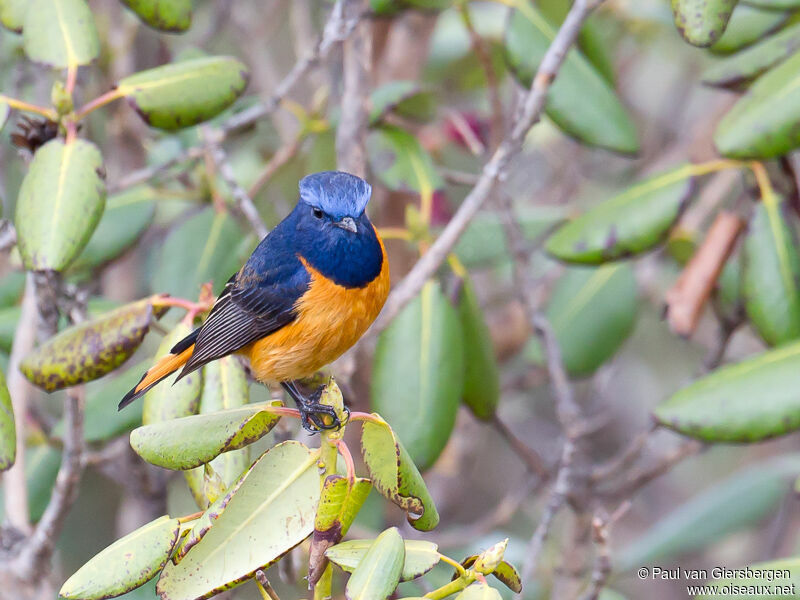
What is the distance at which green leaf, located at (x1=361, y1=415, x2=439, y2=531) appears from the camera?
1.44 meters

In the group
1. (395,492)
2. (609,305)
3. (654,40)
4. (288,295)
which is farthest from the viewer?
(654,40)

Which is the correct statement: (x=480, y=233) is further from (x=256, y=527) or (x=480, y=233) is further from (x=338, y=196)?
(x=256, y=527)

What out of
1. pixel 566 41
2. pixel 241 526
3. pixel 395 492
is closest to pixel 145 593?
pixel 241 526

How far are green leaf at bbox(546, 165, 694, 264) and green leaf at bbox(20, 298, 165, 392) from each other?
1.07m

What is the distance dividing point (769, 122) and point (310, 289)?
3.77 ft

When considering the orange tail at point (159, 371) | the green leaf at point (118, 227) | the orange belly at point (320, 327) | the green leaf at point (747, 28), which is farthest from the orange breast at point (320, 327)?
the green leaf at point (747, 28)

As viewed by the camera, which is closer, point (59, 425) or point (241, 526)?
point (241, 526)

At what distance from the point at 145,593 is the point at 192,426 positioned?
43.2 inches

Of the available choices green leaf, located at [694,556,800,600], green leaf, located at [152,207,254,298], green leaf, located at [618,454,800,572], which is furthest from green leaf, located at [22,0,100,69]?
green leaf, located at [618,454,800,572]

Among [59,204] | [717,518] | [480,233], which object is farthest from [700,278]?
[59,204]

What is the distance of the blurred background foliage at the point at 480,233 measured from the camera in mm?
2195

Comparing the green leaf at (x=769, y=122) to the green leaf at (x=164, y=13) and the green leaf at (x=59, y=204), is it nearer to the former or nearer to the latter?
the green leaf at (x=164, y=13)

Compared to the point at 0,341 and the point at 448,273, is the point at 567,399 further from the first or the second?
the point at 0,341

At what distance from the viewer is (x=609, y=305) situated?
2979 millimetres
